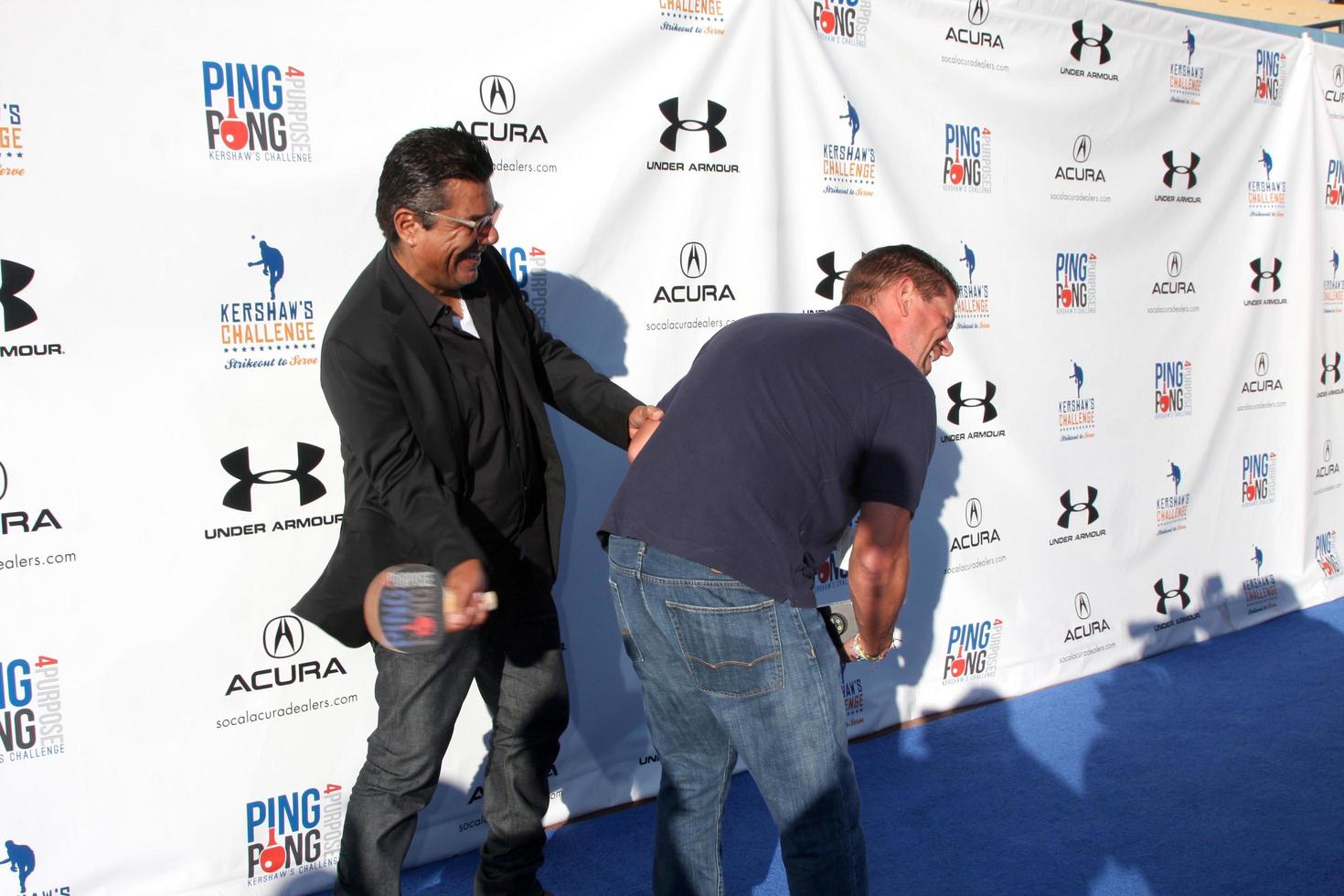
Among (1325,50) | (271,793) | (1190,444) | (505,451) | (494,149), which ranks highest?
(1325,50)

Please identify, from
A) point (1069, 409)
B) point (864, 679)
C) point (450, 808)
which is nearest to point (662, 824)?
point (450, 808)

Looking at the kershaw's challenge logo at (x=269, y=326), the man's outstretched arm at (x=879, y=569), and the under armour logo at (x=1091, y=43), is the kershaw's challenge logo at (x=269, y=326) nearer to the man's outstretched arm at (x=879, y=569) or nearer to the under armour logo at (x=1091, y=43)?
the man's outstretched arm at (x=879, y=569)

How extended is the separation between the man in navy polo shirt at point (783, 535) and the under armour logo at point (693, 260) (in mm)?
1114

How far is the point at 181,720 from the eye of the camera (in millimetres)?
2344

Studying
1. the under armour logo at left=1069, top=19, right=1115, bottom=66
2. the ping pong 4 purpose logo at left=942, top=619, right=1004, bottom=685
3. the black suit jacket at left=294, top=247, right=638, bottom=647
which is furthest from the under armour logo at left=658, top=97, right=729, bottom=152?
the ping pong 4 purpose logo at left=942, top=619, right=1004, bottom=685

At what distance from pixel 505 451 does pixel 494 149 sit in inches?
37.3

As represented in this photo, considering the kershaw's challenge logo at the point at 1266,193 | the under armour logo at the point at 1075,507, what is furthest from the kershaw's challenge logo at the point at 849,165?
the kershaw's challenge logo at the point at 1266,193

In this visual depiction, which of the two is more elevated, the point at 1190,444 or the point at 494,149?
the point at 494,149

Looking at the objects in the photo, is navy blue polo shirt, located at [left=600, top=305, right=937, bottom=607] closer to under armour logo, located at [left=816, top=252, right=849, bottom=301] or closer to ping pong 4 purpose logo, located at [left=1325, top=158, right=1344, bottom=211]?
under armour logo, located at [left=816, top=252, right=849, bottom=301]

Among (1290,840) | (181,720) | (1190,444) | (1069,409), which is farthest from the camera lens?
(1190,444)

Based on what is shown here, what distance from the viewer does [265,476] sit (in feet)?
7.79

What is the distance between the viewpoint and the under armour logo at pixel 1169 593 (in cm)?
400

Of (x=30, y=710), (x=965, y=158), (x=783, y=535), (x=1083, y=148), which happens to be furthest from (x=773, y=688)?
(x=1083, y=148)

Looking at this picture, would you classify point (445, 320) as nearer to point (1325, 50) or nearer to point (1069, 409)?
point (1069, 409)
